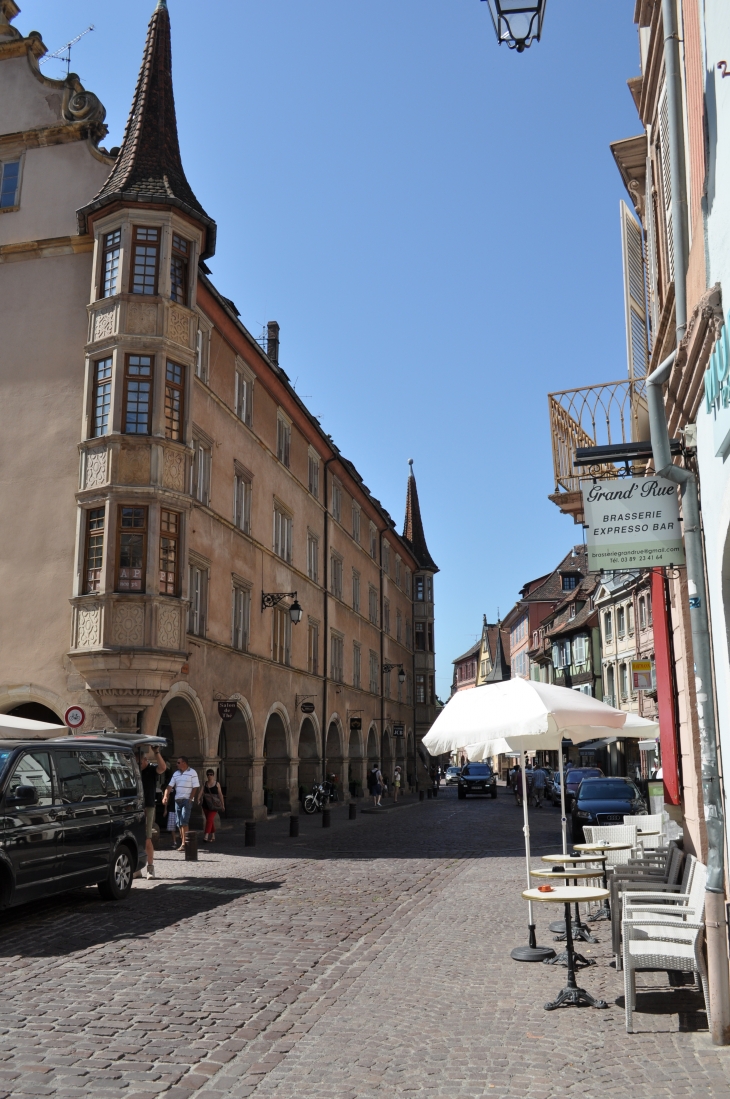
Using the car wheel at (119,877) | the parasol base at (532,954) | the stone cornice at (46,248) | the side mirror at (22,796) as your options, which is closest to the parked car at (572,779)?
the stone cornice at (46,248)

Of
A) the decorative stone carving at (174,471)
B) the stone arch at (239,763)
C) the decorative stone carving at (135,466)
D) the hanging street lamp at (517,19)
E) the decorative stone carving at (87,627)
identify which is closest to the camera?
the hanging street lamp at (517,19)

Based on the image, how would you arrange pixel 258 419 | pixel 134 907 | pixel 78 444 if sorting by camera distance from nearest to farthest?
1. pixel 134 907
2. pixel 78 444
3. pixel 258 419

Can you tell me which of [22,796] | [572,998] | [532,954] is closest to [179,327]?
[22,796]

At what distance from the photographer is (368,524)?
Answer: 5116cm

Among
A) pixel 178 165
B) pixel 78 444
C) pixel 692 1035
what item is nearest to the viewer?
pixel 692 1035

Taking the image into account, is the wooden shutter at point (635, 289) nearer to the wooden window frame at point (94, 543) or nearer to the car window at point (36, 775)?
the car window at point (36, 775)

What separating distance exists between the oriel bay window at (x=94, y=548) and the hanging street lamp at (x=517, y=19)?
17948mm

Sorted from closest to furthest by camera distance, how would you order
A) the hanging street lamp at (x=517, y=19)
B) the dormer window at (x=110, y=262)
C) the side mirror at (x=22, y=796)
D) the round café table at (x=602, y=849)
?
the hanging street lamp at (x=517, y=19) → the side mirror at (x=22, y=796) → the round café table at (x=602, y=849) → the dormer window at (x=110, y=262)

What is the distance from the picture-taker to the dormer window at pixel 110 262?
2391cm

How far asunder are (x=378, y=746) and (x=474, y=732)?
1646 inches

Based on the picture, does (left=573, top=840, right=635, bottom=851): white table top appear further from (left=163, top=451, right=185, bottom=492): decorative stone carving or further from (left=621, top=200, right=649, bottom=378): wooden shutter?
(left=163, top=451, right=185, bottom=492): decorative stone carving

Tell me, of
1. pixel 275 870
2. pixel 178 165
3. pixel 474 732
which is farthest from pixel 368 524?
pixel 474 732

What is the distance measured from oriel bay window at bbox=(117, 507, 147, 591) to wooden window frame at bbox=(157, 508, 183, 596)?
15.6 inches

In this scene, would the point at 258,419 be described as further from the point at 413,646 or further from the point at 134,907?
the point at 413,646
